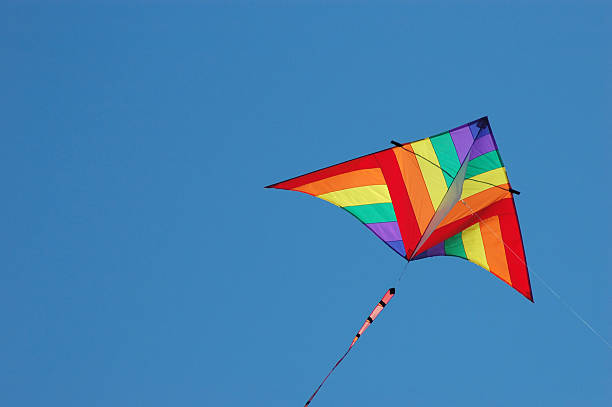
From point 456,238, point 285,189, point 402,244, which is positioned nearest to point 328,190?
point 285,189

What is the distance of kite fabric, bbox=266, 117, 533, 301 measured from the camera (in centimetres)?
1002

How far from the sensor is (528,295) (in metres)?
10.0

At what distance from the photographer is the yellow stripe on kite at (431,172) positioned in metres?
10.1

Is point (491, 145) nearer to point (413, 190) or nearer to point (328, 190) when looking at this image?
point (413, 190)

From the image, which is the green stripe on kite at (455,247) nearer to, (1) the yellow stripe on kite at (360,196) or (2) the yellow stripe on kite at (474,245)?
(2) the yellow stripe on kite at (474,245)

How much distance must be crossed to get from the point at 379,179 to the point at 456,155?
3.95 ft

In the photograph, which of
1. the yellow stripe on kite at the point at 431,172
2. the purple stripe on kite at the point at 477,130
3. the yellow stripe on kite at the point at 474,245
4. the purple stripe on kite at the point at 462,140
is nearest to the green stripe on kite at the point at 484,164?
the purple stripe on kite at the point at 462,140

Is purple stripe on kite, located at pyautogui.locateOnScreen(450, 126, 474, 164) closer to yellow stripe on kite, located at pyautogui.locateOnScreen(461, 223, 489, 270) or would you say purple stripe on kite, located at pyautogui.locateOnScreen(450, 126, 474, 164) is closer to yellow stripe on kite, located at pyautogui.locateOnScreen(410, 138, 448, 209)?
yellow stripe on kite, located at pyautogui.locateOnScreen(410, 138, 448, 209)

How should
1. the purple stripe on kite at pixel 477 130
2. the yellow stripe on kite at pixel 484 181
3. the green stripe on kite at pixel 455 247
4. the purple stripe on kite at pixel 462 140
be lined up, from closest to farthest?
the purple stripe on kite at pixel 477 130 < the purple stripe on kite at pixel 462 140 < the yellow stripe on kite at pixel 484 181 < the green stripe on kite at pixel 455 247

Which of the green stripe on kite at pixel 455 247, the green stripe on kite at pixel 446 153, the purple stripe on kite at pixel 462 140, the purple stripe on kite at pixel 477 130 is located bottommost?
the green stripe on kite at pixel 455 247

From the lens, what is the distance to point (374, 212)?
10.8 metres

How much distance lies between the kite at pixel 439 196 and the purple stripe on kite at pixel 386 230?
0.6 inches

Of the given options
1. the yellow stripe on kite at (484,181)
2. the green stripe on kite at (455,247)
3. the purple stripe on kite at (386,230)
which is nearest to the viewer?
the yellow stripe on kite at (484,181)

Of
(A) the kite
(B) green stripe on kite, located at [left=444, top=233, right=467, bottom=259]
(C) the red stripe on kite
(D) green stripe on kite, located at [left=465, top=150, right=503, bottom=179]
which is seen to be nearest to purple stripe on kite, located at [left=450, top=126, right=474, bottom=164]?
(A) the kite
